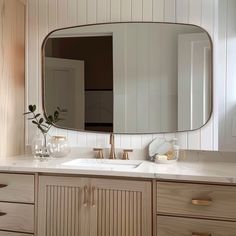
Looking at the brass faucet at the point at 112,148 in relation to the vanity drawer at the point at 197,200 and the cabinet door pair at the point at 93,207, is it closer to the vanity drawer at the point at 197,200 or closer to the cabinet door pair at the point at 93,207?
the cabinet door pair at the point at 93,207

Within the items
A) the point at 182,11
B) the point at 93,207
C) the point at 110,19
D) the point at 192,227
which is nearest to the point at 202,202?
the point at 192,227

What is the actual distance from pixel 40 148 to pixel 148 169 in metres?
0.81

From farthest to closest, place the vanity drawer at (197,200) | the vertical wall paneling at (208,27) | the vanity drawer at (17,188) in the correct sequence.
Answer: the vertical wall paneling at (208,27)
the vanity drawer at (17,188)
the vanity drawer at (197,200)

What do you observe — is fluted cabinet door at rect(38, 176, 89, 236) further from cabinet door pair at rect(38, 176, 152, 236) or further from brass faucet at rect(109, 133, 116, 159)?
brass faucet at rect(109, 133, 116, 159)

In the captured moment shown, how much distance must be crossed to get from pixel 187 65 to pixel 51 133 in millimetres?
1042

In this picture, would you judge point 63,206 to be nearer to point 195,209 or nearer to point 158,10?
point 195,209

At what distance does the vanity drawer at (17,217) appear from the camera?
183 cm

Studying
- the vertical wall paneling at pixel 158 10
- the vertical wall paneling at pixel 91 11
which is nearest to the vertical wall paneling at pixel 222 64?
the vertical wall paneling at pixel 158 10

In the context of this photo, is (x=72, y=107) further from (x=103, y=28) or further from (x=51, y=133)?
(x=103, y=28)

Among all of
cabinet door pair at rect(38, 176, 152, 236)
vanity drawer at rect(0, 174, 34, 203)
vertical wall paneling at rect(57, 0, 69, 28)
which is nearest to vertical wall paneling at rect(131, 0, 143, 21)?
vertical wall paneling at rect(57, 0, 69, 28)

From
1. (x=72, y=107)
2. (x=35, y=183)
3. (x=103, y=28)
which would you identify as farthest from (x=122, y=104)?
(x=35, y=183)

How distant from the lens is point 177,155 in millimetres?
2072

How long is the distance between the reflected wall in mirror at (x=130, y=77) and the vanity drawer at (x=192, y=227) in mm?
660

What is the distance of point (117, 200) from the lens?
1708 millimetres
